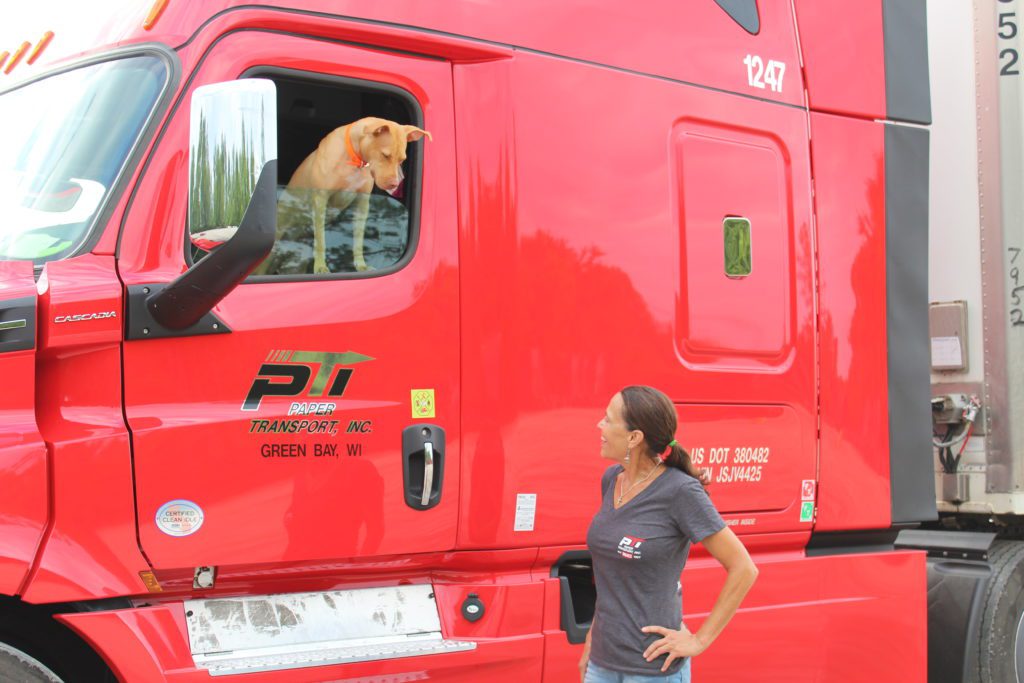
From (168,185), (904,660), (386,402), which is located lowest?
(904,660)

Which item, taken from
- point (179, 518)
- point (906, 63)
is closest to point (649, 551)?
point (179, 518)

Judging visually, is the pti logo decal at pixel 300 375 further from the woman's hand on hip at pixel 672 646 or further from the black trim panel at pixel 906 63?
the black trim panel at pixel 906 63

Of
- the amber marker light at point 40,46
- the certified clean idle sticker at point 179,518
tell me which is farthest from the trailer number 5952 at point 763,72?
the certified clean idle sticker at point 179,518

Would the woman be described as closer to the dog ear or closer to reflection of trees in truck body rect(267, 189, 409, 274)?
reflection of trees in truck body rect(267, 189, 409, 274)

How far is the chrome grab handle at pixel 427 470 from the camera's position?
3.93 m

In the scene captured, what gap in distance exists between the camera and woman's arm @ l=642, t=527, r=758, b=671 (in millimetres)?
3326

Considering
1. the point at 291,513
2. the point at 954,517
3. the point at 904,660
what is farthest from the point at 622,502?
the point at 954,517

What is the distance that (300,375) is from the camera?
3725mm

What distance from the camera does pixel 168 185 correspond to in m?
3.58

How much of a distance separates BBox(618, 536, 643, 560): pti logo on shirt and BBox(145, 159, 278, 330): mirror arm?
1.30m

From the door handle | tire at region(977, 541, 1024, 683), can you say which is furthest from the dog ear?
tire at region(977, 541, 1024, 683)

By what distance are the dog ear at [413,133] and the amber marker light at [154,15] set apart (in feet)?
2.70

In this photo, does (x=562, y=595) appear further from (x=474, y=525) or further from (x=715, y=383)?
(x=715, y=383)

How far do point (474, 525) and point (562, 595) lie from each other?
0.47m
